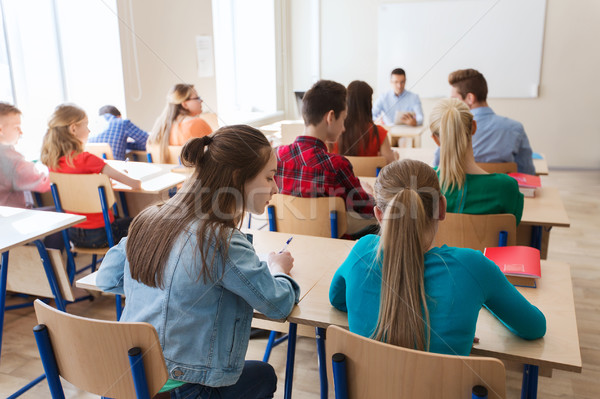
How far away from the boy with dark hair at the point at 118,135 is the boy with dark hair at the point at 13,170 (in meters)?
0.94

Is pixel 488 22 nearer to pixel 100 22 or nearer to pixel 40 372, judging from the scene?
pixel 100 22

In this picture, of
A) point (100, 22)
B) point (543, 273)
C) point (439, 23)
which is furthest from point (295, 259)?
point (439, 23)

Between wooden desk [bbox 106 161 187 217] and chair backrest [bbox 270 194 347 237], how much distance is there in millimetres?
945

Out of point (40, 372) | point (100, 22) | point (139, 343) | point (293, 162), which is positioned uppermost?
point (100, 22)

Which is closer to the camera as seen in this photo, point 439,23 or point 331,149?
point 331,149

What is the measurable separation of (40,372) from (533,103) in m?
6.27

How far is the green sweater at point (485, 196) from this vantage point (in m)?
2.02

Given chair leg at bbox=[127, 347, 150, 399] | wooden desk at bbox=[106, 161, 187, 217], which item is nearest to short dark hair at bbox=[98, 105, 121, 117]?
wooden desk at bbox=[106, 161, 187, 217]

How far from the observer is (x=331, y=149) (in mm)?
3482

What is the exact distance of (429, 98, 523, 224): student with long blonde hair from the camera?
6.64 ft

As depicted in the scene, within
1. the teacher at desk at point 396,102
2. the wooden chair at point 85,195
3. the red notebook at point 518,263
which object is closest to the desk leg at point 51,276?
the wooden chair at point 85,195

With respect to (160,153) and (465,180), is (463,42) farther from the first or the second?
(465,180)

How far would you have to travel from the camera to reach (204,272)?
1198 mm

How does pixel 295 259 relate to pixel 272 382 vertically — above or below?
above
